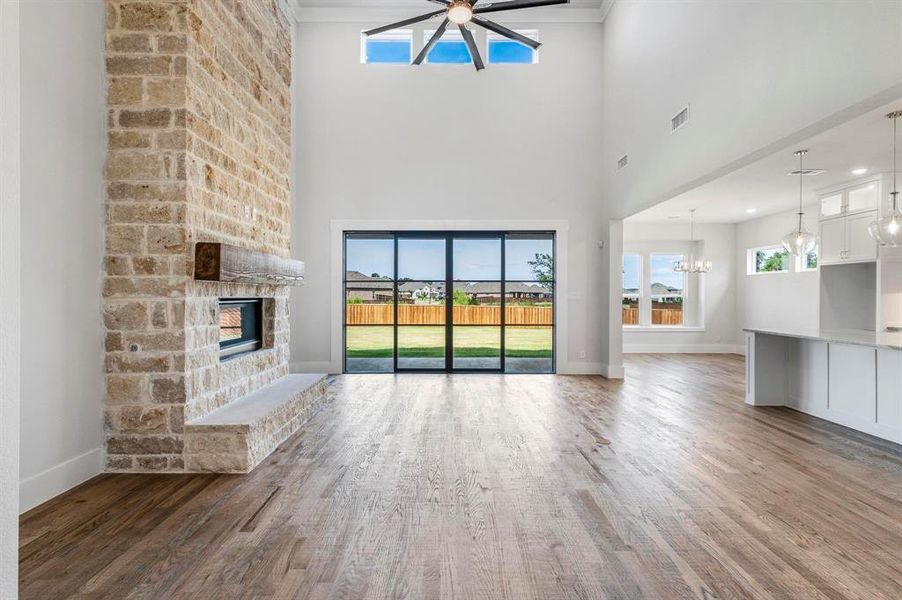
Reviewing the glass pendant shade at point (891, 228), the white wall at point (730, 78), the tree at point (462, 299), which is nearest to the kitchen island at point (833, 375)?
the glass pendant shade at point (891, 228)

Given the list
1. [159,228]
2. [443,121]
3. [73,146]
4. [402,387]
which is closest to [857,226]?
[443,121]

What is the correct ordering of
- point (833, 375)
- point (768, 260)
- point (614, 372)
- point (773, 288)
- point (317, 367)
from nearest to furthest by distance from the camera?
point (833, 375) → point (614, 372) → point (317, 367) → point (773, 288) → point (768, 260)

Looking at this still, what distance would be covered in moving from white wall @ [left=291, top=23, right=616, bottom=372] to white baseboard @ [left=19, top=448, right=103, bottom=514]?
434 cm

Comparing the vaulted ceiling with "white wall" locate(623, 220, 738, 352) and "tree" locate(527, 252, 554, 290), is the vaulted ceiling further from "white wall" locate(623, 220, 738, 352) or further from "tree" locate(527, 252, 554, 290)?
"white wall" locate(623, 220, 738, 352)

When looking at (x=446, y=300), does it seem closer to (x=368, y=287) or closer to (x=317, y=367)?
(x=368, y=287)

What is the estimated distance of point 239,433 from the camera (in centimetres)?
339

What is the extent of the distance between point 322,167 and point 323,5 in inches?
102

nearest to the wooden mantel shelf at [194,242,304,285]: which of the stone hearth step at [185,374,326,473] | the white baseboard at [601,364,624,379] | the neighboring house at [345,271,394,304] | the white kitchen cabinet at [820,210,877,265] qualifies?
the stone hearth step at [185,374,326,473]

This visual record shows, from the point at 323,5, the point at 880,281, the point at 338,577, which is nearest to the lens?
the point at 338,577

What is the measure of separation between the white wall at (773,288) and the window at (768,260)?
12cm

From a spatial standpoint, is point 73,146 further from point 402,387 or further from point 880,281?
point 880,281

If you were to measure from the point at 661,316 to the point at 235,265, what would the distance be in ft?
32.3

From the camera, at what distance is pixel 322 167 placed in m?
7.56

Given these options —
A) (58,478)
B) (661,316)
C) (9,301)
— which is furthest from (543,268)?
(9,301)
